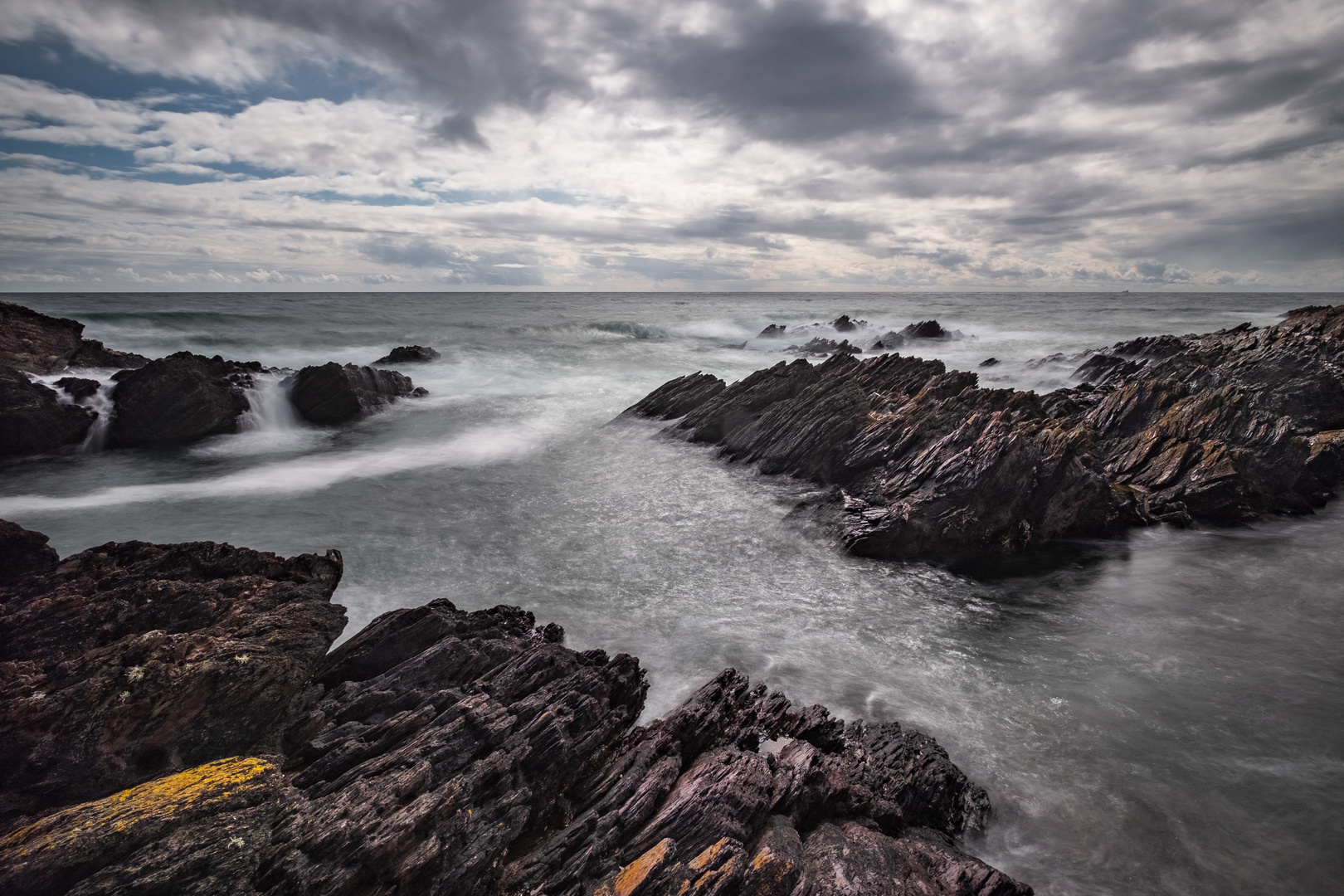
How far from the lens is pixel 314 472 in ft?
59.1

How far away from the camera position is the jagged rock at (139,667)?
5.07 meters

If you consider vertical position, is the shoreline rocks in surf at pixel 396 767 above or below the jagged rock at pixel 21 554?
below

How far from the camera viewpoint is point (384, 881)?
4391 millimetres

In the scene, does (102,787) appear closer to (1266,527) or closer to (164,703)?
(164,703)

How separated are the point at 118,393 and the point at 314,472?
8.07 metres

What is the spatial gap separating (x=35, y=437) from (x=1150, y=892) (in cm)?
2661

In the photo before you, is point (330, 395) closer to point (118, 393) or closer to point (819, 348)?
point (118, 393)

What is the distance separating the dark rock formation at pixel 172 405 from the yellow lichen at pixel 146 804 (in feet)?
64.2

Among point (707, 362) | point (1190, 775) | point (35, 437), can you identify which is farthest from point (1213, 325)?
point (35, 437)

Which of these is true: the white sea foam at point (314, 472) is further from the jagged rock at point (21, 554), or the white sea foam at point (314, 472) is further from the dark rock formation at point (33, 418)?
the jagged rock at point (21, 554)

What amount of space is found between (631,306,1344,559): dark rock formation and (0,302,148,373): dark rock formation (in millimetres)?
20981

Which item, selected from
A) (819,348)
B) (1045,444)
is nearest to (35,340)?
(1045,444)

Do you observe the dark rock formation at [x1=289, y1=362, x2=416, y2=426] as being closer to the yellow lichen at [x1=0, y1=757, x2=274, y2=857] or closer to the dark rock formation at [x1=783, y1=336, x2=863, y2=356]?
the yellow lichen at [x1=0, y1=757, x2=274, y2=857]

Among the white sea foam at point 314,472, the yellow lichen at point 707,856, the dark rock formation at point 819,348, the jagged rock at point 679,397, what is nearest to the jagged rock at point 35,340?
the white sea foam at point 314,472
